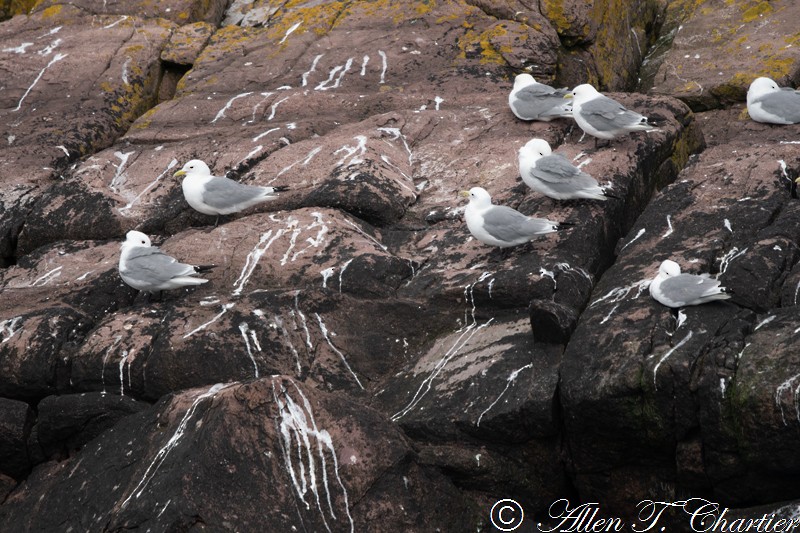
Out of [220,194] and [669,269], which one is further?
[220,194]

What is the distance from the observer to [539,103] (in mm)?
10117

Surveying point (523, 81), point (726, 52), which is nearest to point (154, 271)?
point (523, 81)

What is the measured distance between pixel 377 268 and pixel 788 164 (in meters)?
3.69

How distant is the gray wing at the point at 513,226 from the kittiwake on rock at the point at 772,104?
10.7 ft

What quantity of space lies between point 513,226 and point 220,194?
2870mm

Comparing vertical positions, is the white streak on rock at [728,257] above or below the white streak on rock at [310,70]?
above

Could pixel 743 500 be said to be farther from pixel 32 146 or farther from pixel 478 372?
pixel 32 146

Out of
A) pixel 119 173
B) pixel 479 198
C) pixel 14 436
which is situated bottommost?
pixel 14 436

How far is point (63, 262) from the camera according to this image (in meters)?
9.38

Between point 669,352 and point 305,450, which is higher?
point 669,352

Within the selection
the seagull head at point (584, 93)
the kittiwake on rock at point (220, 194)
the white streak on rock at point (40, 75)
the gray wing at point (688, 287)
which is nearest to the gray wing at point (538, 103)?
the seagull head at point (584, 93)

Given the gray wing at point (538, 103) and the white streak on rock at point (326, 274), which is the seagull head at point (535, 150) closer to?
the gray wing at point (538, 103)

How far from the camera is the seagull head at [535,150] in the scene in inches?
341

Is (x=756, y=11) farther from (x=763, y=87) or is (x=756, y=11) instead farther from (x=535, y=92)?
(x=535, y=92)
